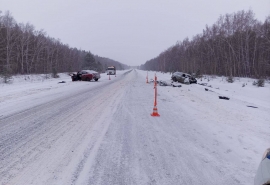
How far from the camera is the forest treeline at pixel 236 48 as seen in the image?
33.2 metres

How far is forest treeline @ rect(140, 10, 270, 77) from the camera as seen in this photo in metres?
33.2

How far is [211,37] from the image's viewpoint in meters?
49.5

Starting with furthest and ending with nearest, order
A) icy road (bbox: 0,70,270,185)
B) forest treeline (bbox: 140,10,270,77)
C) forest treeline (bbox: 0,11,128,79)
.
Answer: forest treeline (bbox: 0,11,128,79) → forest treeline (bbox: 140,10,270,77) → icy road (bbox: 0,70,270,185)

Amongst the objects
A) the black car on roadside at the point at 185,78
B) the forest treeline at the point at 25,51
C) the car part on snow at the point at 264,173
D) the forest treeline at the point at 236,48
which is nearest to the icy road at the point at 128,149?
the car part on snow at the point at 264,173

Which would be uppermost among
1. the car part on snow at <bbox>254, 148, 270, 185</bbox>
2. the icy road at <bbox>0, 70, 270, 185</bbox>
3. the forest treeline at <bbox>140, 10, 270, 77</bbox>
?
the forest treeline at <bbox>140, 10, 270, 77</bbox>

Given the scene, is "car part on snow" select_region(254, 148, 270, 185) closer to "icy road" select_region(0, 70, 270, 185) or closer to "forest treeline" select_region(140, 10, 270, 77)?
"icy road" select_region(0, 70, 270, 185)

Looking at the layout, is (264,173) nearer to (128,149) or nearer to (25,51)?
(128,149)

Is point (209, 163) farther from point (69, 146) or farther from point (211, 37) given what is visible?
point (211, 37)

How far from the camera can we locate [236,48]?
3988 cm

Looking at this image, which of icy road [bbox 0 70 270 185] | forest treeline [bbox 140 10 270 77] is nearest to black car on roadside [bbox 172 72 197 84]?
forest treeline [bbox 140 10 270 77]

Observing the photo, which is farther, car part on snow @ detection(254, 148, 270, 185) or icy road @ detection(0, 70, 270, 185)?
icy road @ detection(0, 70, 270, 185)

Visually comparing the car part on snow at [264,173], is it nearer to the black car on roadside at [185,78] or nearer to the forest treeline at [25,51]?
the black car on roadside at [185,78]

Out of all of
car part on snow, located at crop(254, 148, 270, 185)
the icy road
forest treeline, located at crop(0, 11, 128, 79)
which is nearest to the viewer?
car part on snow, located at crop(254, 148, 270, 185)

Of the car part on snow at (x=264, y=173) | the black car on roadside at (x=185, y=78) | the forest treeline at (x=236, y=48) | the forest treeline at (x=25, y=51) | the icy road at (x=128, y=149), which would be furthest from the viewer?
the forest treeline at (x=25, y=51)
